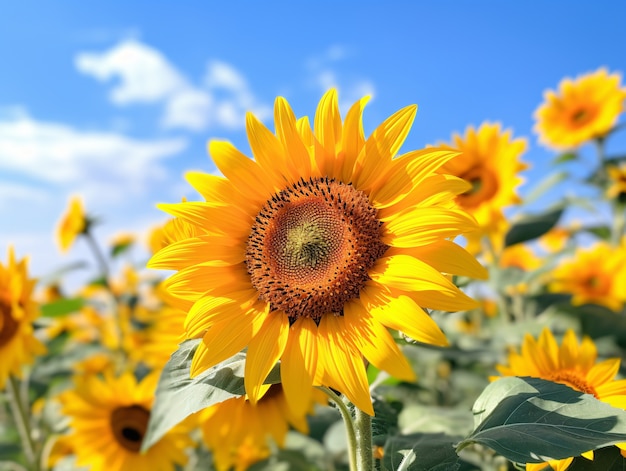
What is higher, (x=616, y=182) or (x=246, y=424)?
(x=616, y=182)

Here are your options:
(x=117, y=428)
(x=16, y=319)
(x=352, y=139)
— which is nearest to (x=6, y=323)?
(x=16, y=319)

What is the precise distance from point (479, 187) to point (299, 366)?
114 inches

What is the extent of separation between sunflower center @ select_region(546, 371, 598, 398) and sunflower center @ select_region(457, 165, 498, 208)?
6.13 ft

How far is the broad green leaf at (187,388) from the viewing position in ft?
4.10

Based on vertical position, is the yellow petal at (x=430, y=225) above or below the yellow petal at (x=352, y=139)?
below

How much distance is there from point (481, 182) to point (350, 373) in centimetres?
293

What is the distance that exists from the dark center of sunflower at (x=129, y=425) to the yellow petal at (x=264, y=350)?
2.18 metres

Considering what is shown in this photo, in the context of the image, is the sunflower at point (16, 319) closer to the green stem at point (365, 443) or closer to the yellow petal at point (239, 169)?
the yellow petal at point (239, 169)

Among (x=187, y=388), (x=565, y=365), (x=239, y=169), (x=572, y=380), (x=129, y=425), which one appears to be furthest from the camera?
(x=129, y=425)

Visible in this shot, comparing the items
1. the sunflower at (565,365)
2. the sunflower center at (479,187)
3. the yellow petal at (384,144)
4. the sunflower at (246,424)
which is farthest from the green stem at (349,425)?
the sunflower center at (479,187)

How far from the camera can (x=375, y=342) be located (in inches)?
59.9

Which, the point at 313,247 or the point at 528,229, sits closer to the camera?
the point at 313,247

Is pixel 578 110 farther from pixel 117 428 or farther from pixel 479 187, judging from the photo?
pixel 117 428

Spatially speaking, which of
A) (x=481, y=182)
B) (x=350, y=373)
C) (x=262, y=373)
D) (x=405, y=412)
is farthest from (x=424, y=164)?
(x=481, y=182)
